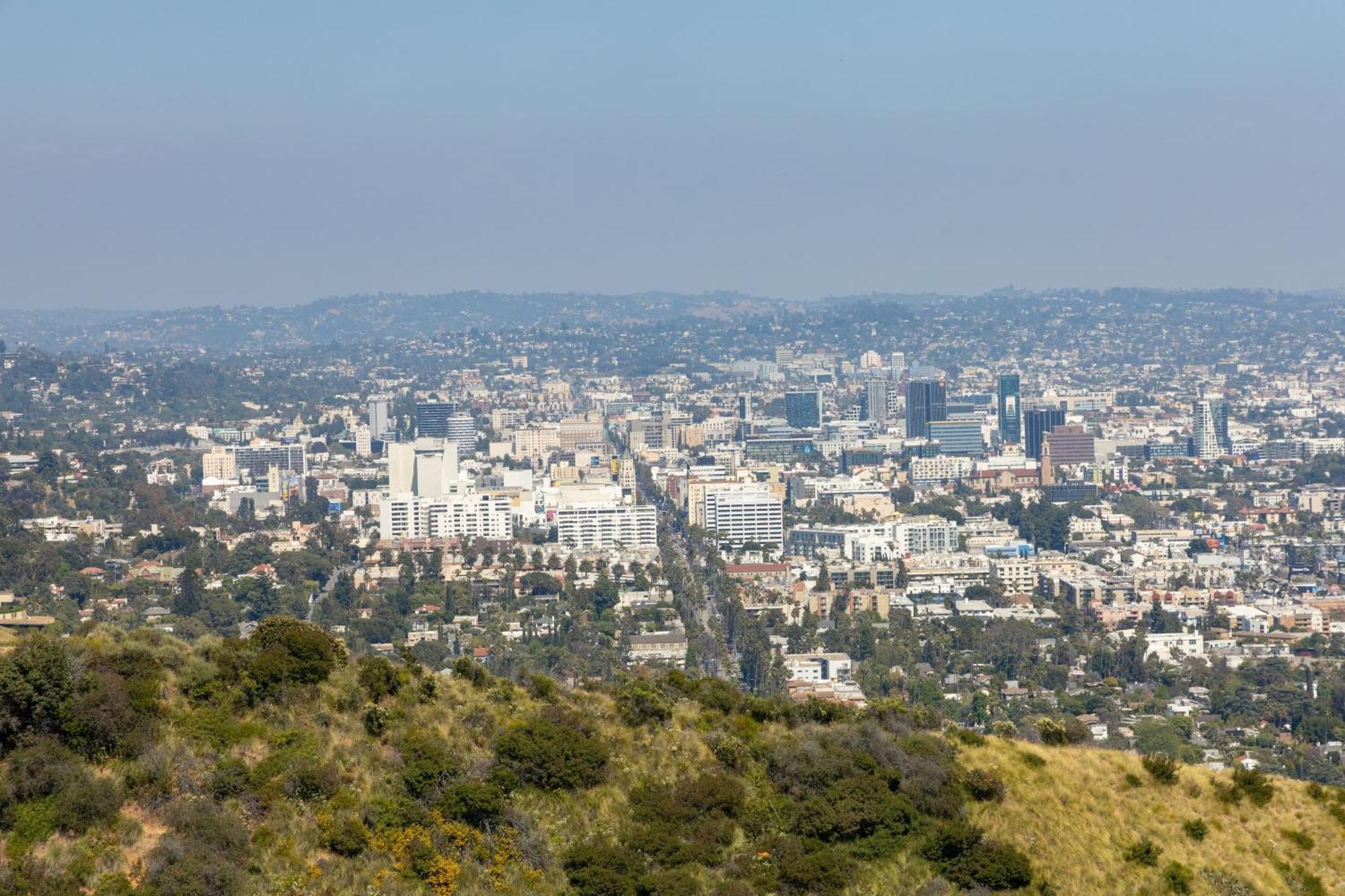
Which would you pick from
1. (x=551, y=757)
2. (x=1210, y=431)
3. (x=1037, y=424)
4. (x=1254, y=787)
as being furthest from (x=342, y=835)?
(x=1210, y=431)

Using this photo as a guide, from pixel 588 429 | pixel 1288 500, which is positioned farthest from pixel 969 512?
pixel 588 429

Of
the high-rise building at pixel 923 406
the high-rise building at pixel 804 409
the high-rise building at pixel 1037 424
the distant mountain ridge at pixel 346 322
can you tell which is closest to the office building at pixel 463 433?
the high-rise building at pixel 804 409

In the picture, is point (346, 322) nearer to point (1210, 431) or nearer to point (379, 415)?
point (379, 415)

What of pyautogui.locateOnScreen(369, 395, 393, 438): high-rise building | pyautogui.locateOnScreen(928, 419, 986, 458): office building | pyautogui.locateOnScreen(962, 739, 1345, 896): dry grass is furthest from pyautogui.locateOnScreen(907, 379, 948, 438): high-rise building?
pyautogui.locateOnScreen(962, 739, 1345, 896): dry grass

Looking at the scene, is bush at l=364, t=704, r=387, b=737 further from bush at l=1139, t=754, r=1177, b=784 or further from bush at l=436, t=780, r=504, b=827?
bush at l=1139, t=754, r=1177, b=784

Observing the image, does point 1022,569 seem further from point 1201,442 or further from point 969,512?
point 1201,442
